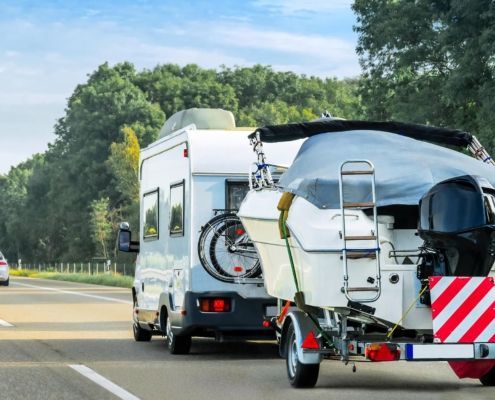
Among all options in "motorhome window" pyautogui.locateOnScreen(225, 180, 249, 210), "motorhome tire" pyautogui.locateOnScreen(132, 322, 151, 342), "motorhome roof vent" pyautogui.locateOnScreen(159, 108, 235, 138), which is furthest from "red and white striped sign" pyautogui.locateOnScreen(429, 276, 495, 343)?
"motorhome tire" pyautogui.locateOnScreen(132, 322, 151, 342)

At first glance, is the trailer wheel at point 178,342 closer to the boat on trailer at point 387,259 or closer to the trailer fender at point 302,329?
the boat on trailer at point 387,259

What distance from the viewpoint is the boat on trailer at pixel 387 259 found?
11.1 m

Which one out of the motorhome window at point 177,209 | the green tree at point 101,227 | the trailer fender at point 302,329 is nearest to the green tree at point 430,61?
the motorhome window at point 177,209

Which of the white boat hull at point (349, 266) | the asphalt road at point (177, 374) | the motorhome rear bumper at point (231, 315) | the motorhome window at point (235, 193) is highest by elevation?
the motorhome window at point (235, 193)

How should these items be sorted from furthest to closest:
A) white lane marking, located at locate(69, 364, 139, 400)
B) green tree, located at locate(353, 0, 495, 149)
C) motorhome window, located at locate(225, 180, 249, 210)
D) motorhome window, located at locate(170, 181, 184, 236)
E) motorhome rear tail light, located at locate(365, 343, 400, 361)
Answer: green tree, located at locate(353, 0, 495, 149)
motorhome window, located at locate(170, 181, 184, 236)
motorhome window, located at locate(225, 180, 249, 210)
white lane marking, located at locate(69, 364, 139, 400)
motorhome rear tail light, located at locate(365, 343, 400, 361)

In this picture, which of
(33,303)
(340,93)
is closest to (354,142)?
(33,303)

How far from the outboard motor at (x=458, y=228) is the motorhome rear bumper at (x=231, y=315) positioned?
418cm

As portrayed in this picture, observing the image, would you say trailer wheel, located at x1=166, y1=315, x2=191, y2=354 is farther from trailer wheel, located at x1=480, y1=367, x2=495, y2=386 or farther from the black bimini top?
trailer wheel, located at x1=480, y1=367, x2=495, y2=386

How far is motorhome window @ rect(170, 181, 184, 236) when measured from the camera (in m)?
15.9

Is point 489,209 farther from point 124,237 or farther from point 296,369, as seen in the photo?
point 124,237

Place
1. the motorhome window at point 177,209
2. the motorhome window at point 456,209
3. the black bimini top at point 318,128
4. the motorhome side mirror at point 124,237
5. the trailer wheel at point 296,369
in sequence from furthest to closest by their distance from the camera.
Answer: the motorhome side mirror at point 124,237 → the motorhome window at point 177,209 → the black bimini top at point 318,128 → the trailer wheel at point 296,369 → the motorhome window at point 456,209

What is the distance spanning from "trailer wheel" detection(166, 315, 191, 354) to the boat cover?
3.92 metres

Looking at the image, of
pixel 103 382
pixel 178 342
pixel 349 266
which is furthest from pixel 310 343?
pixel 178 342

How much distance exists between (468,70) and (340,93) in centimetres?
9115
